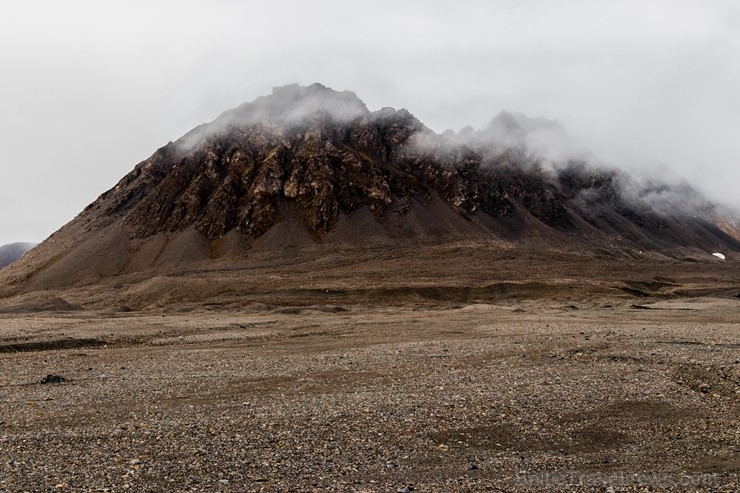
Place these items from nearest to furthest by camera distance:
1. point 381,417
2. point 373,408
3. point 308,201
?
point 381,417, point 373,408, point 308,201

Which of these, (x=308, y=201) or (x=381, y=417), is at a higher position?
(x=308, y=201)

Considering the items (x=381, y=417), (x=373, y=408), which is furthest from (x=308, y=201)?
(x=381, y=417)

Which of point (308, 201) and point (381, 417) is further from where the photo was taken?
point (308, 201)

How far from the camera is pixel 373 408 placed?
17.7m

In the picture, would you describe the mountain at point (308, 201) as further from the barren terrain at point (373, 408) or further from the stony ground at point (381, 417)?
the stony ground at point (381, 417)

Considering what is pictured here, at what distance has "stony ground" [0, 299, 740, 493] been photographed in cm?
1214

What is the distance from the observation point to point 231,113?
15562cm

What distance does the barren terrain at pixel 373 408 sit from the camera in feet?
40.2

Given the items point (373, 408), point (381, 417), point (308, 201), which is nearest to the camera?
point (381, 417)

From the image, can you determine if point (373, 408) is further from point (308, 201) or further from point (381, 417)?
point (308, 201)

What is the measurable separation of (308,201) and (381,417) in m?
119

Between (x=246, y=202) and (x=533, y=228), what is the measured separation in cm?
7273

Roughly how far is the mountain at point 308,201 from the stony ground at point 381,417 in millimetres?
85450

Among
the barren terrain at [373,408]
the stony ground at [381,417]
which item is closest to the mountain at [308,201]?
the barren terrain at [373,408]
